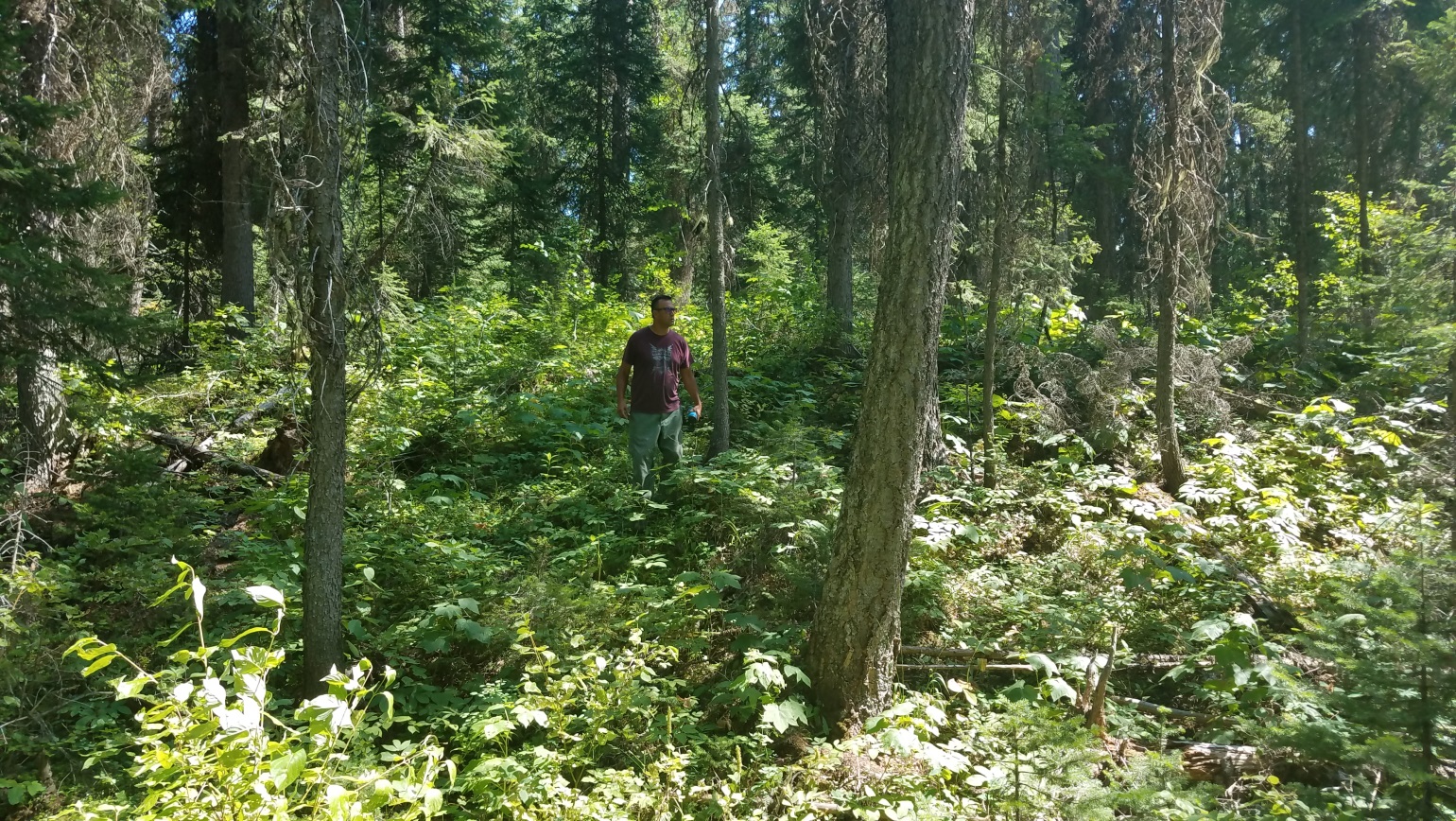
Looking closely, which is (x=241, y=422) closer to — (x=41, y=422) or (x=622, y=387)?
(x=41, y=422)

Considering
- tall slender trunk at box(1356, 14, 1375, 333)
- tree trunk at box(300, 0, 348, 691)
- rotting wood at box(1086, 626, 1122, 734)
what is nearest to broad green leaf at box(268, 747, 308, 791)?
tree trunk at box(300, 0, 348, 691)

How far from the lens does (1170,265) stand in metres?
7.81

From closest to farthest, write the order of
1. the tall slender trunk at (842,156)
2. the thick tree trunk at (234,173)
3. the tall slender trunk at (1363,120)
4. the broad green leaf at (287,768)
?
the broad green leaf at (287,768) < the tall slender trunk at (842,156) < the thick tree trunk at (234,173) < the tall slender trunk at (1363,120)

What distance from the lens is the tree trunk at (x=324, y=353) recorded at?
4.23 metres

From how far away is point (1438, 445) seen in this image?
4773 mm

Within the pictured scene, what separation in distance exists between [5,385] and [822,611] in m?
8.42

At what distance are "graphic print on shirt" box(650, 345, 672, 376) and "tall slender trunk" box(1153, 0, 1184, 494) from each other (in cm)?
529

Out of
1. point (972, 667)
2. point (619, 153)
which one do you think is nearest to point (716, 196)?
point (972, 667)

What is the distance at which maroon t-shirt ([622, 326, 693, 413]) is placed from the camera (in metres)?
7.45

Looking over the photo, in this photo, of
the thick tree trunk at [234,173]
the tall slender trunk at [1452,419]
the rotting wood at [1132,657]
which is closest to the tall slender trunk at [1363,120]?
the tall slender trunk at [1452,419]

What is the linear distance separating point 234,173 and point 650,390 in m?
10.3

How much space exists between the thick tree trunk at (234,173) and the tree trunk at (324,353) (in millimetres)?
10032

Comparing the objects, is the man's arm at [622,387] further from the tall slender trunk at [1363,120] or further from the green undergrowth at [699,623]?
the tall slender trunk at [1363,120]

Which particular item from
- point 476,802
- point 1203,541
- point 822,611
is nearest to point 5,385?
point 476,802
